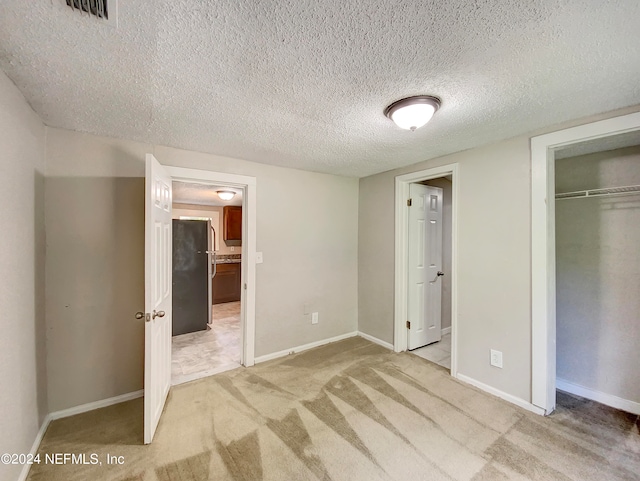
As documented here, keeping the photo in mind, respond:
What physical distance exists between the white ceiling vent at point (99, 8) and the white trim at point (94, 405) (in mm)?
2626

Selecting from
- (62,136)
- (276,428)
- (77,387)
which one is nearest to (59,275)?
(77,387)

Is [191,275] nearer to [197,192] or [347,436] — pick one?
[197,192]

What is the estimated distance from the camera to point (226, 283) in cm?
591

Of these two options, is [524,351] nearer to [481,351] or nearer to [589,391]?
[481,351]

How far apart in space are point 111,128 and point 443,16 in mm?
2303

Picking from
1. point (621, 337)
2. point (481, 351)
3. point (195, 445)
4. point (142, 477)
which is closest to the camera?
point (142, 477)

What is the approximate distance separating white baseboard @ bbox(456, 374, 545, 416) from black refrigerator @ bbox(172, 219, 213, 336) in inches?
135

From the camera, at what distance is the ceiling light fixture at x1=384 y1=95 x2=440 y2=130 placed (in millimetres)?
1632

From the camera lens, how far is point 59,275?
2107 mm

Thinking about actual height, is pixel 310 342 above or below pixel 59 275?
below

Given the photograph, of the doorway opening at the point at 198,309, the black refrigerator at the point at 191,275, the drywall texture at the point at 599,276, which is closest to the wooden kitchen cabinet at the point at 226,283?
the doorway opening at the point at 198,309

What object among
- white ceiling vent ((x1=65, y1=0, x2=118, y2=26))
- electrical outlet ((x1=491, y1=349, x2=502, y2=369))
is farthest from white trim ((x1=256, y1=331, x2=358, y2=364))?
white ceiling vent ((x1=65, y1=0, x2=118, y2=26))

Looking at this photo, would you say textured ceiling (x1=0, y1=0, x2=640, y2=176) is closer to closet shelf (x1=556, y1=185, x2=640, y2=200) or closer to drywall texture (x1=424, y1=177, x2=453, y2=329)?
closet shelf (x1=556, y1=185, x2=640, y2=200)

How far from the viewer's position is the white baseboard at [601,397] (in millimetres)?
2158
